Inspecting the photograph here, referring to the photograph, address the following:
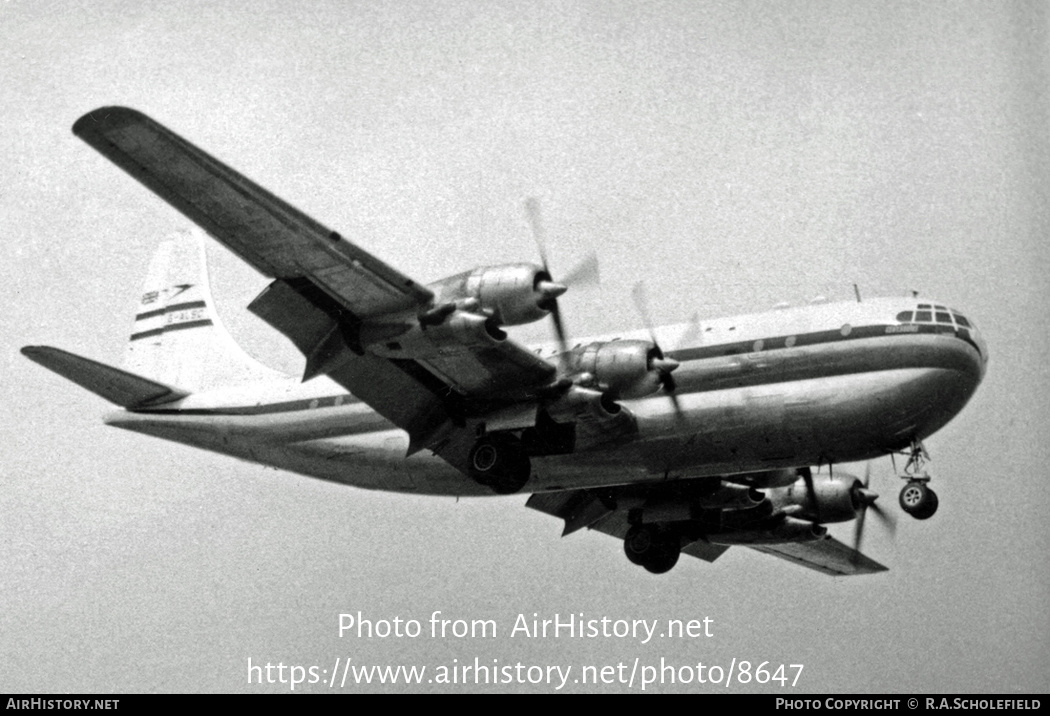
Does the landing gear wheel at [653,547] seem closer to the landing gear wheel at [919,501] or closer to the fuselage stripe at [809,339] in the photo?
the fuselage stripe at [809,339]

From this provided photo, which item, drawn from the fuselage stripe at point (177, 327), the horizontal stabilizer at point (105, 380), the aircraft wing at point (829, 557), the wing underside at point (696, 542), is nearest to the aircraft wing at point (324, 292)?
the wing underside at point (696, 542)

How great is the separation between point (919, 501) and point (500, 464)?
708 cm

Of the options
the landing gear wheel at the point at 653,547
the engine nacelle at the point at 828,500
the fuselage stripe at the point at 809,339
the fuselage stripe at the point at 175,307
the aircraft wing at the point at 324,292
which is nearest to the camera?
the aircraft wing at the point at 324,292

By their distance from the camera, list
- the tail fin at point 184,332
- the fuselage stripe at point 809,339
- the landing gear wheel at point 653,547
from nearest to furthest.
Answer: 1. the fuselage stripe at point 809,339
2. the landing gear wheel at point 653,547
3. the tail fin at point 184,332

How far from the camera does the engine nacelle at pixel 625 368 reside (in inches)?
899

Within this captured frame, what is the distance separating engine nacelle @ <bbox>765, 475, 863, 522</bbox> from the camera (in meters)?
28.4

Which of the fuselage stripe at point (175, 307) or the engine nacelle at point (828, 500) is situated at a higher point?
the fuselage stripe at point (175, 307)

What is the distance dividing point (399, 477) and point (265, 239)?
6584 mm

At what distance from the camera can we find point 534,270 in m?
21.3

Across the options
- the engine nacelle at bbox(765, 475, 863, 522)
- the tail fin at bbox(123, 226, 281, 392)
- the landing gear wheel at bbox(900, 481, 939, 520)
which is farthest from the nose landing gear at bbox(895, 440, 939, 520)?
the tail fin at bbox(123, 226, 281, 392)

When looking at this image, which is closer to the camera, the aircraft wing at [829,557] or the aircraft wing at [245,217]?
the aircraft wing at [245,217]

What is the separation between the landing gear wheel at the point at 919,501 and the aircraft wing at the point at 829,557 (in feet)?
32.4

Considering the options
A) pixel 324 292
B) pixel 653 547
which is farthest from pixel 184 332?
pixel 653 547
